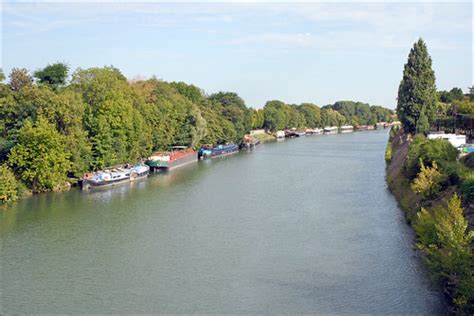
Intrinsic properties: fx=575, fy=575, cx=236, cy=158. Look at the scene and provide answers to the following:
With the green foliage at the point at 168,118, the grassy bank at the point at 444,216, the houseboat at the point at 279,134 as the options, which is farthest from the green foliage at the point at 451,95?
the grassy bank at the point at 444,216

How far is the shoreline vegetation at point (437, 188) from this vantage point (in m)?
15.3

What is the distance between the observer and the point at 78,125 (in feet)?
130

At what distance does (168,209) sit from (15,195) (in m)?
9.04

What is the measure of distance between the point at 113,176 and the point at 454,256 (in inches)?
1162

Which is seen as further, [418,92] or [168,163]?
[168,163]

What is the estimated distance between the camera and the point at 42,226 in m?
27.3

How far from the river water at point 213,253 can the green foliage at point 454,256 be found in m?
1.51

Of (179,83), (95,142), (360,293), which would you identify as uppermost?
(179,83)

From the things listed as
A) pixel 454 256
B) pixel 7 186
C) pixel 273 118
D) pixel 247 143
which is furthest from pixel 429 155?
pixel 273 118

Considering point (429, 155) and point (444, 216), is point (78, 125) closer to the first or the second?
point (429, 155)

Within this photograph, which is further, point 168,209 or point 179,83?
point 179,83

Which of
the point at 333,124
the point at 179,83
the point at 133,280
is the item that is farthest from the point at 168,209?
the point at 333,124

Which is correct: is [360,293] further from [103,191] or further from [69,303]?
[103,191]

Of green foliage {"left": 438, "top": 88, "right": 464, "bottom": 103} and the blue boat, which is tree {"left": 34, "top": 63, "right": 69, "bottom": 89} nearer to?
the blue boat
